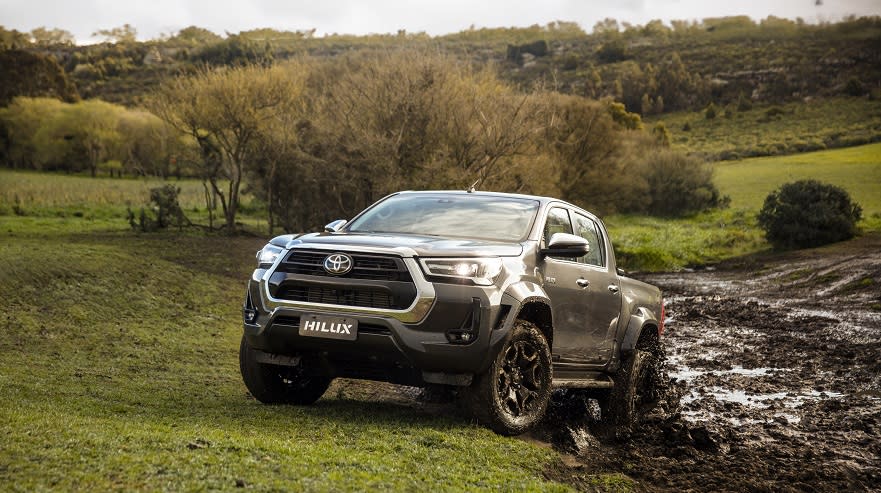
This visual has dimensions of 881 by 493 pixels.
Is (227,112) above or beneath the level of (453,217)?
beneath

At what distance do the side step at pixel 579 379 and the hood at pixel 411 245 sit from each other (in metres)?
1.40

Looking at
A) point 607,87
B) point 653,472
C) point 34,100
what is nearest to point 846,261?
point 653,472

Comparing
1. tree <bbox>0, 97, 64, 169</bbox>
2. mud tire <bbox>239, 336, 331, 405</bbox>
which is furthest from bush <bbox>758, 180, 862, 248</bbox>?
tree <bbox>0, 97, 64, 169</bbox>

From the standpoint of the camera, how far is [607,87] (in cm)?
13412

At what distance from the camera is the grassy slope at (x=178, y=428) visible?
6.21m

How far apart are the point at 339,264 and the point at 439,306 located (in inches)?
33.8

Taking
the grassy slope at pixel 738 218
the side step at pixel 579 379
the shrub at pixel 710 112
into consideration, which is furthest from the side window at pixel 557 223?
the shrub at pixel 710 112

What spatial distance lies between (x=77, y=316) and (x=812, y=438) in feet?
38.7

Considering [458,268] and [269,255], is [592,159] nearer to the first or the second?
[269,255]

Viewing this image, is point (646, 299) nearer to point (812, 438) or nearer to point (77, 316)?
point (812, 438)

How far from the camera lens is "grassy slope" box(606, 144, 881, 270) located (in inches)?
1852

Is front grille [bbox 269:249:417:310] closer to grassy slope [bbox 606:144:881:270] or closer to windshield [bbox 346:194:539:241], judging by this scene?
windshield [bbox 346:194:539:241]

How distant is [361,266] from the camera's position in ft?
26.3

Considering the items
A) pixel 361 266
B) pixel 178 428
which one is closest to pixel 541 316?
pixel 361 266
